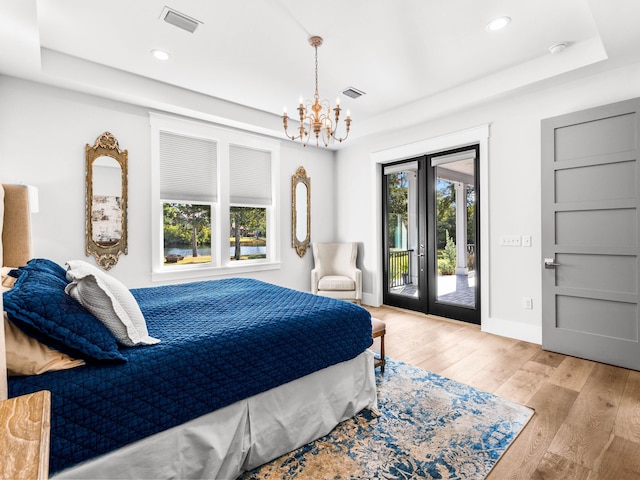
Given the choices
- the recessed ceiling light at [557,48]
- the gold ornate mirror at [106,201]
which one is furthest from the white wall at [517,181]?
the gold ornate mirror at [106,201]

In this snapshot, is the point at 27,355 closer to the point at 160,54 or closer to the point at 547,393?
the point at 160,54

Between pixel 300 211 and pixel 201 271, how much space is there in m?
1.84

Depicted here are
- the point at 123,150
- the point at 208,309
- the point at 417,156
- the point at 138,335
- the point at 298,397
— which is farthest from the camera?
the point at 417,156

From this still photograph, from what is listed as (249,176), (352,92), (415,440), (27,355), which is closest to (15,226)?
(27,355)

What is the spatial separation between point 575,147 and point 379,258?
2.78m

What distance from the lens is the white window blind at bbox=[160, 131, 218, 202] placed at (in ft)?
13.2

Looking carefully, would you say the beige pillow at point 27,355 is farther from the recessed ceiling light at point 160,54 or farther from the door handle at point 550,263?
the door handle at point 550,263

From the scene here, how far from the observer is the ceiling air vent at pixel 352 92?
382 cm

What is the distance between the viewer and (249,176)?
4754 millimetres

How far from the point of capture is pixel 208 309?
209cm

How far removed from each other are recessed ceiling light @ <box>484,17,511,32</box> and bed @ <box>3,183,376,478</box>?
8.10 feet

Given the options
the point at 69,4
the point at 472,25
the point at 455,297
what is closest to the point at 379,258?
the point at 455,297

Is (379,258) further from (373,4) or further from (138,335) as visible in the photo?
(138,335)

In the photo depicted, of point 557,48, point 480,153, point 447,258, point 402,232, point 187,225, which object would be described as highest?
point 557,48
